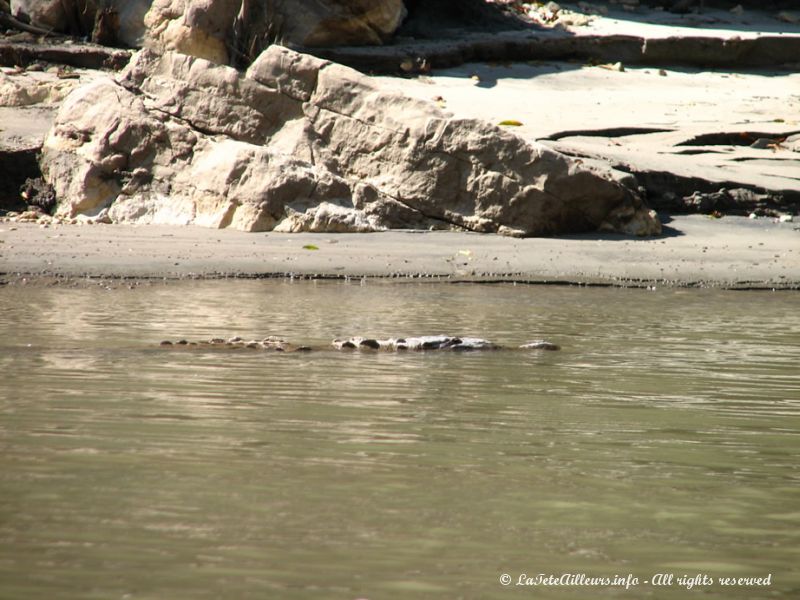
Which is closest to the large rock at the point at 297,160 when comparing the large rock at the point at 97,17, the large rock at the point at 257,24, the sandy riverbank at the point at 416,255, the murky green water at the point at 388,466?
the sandy riverbank at the point at 416,255

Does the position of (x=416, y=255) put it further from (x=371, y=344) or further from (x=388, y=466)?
(x=388, y=466)

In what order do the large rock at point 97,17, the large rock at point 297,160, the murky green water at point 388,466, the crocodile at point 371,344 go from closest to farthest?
the murky green water at point 388,466 < the crocodile at point 371,344 < the large rock at point 297,160 < the large rock at point 97,17

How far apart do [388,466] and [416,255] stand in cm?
648

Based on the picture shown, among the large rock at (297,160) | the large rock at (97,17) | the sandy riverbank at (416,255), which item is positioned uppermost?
the large rock at (97,17)

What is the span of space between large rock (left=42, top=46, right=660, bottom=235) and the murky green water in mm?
4354

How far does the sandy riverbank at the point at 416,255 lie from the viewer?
9.29 metres

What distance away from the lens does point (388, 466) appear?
355 cm

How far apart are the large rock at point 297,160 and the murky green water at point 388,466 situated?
4.35 m

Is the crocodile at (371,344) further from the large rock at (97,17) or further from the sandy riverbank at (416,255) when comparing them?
the large rock at (97,17)

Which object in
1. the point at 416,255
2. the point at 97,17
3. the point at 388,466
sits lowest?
the point at 416,255

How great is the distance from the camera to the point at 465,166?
36.6 ft

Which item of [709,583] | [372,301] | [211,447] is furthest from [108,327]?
Result: [709,583]

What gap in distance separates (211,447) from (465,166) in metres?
7.70

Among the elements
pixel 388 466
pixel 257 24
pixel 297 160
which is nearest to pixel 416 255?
pixel 297 160
